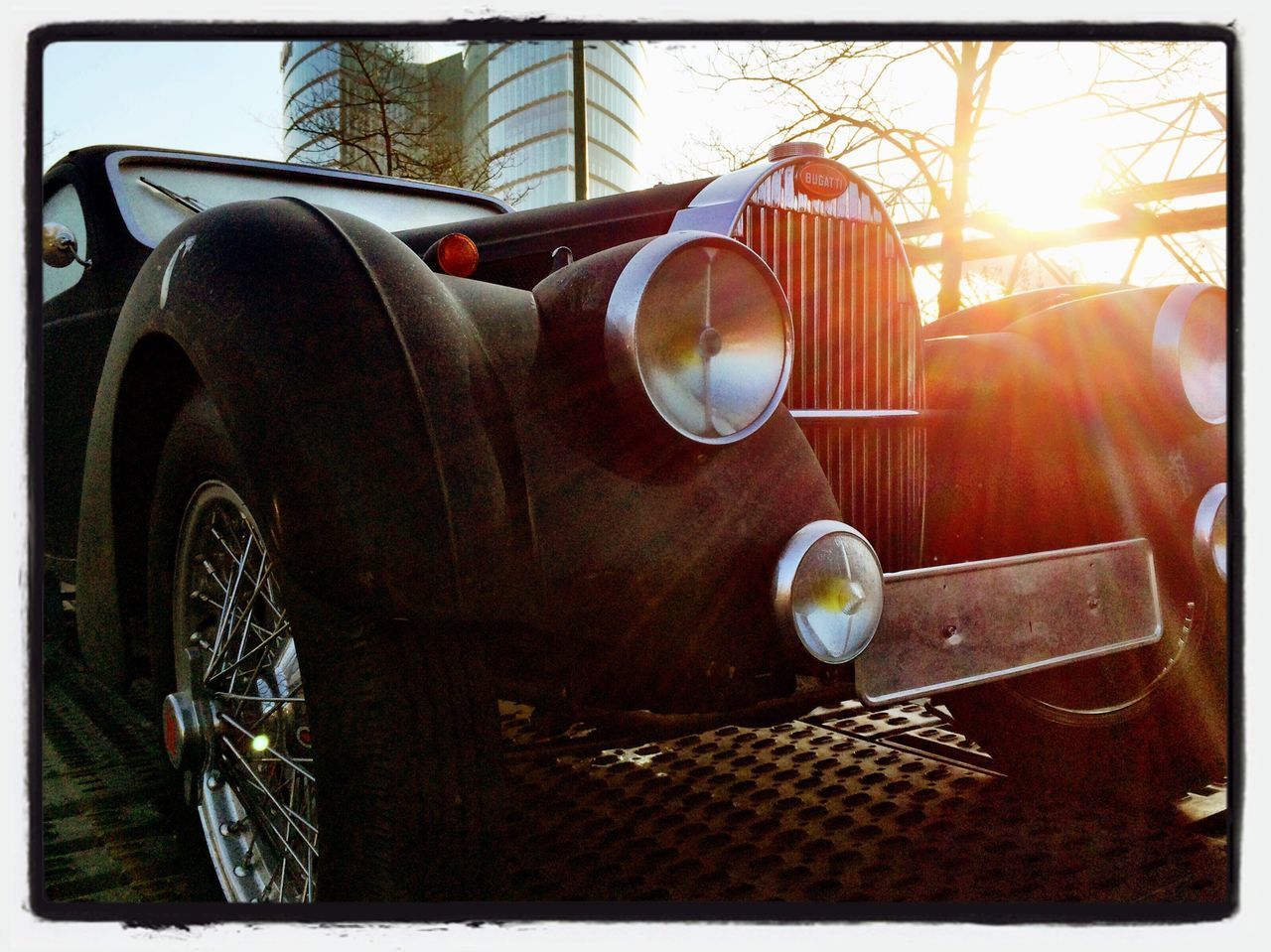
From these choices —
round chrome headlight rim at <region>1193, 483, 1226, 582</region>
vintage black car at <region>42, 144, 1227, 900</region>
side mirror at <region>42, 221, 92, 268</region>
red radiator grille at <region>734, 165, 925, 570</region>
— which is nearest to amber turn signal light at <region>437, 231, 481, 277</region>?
vintage black car at <region>42, 144, 1227, 900</region>

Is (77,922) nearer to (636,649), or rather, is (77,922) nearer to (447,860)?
(447,860)

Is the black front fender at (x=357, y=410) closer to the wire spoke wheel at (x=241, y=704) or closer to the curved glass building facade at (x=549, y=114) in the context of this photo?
the wire spoke wheel at (x=241, y=704)

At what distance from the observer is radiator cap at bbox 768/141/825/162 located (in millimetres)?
1897

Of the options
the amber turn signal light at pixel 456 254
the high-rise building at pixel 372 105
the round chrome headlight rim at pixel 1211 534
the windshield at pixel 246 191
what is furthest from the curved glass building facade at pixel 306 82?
the round chrome headlight rim at pixel 1211 534

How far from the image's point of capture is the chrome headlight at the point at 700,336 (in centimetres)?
122

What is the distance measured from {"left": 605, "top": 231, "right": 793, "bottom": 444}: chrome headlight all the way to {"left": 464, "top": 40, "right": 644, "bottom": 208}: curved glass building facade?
30 cm

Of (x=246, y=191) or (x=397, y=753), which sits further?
(x=246, y=191)

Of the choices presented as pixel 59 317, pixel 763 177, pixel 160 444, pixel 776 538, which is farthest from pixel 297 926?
pixel 59 317

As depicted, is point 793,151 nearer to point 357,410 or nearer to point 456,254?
point 456,254

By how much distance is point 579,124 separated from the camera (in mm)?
2182

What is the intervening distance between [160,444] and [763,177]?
4.02 ft

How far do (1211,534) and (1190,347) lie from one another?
349mm

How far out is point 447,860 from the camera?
115cm

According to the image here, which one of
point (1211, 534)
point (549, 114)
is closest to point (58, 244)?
point (549, 114)
